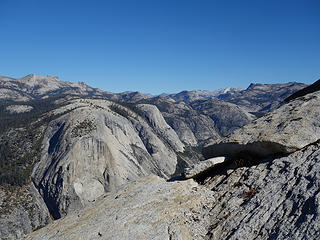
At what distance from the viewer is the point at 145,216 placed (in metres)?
11.3

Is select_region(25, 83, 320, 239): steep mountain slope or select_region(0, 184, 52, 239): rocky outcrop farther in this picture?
select_region(0, 184, 52, 239): rocky outcrop

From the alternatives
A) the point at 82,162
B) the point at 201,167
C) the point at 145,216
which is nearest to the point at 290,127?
the point at 201,167

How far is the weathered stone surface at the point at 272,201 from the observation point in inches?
340

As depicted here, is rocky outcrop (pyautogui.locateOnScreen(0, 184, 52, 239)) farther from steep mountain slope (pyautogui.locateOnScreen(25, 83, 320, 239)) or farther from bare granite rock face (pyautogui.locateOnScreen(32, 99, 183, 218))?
steep mountain slope (pyautogui.locateOnScreen(25, 83, 320, 239))

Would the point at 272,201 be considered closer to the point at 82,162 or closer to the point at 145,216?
the point at 145,216

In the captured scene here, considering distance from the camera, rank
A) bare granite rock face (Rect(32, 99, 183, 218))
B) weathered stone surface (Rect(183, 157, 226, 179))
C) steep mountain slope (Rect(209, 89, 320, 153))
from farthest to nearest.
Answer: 1. bare granite rock face (Rect(32, 99, 183, 218))
2. weathered stone surface (Rect(183, 157, 226, 179))
3. steep mountain slope (Rect(209, 89, 320, 153))

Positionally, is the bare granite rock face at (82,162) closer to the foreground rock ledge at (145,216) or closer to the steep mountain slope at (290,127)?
the foreground rock ledge at (145,216)

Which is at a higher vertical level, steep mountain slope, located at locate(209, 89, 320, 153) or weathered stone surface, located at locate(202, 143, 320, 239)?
steep mountain slope, located at locate(209, 89, 320, 153)

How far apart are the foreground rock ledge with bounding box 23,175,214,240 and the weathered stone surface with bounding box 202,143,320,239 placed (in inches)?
30.4

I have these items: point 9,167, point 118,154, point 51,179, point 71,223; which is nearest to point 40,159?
point 9,167

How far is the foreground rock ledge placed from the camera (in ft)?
34.5

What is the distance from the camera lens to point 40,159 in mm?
156125

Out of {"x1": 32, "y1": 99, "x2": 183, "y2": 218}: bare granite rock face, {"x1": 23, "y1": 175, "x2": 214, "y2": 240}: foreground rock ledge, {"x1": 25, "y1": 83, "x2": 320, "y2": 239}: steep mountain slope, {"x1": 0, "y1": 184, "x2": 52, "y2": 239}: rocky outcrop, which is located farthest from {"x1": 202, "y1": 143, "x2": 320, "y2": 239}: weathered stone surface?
{"x1": 0, "y1": 184, "x2": 52, "y2": 239}: rocky outcrop

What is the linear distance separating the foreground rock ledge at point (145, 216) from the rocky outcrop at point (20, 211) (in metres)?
119
